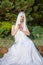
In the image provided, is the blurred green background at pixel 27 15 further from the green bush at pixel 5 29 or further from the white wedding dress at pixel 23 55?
the white wedding dress at pixel 23 55

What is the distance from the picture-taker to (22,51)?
4.07m

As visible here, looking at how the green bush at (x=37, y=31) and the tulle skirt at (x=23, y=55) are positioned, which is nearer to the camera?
the tulle skirt at (x=23, y=55)

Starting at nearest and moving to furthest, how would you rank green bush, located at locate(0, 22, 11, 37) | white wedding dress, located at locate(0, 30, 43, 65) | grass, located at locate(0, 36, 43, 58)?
white wedding dress, located at locate(0, 30, 43, 65)
grass, located at locate(0, 36, 43, 58)
green bush, located at locate(0, 22, 11, 37)

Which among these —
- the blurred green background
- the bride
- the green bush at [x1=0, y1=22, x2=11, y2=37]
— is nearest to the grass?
the blurred green background

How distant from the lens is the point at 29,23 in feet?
17.5

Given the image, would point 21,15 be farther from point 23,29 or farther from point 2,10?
point 2,10

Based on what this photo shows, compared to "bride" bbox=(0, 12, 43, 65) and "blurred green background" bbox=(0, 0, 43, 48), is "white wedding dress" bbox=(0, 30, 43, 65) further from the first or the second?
"blurred green background" bbox=(0, 0, 43, 48)

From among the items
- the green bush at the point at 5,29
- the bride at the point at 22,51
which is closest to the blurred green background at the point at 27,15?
the green bush at the point at 5,29

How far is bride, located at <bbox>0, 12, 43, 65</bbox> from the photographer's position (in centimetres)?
407

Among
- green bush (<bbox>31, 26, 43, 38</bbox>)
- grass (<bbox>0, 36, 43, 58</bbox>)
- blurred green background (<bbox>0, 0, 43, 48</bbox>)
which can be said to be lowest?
grass (<bbox>0, 36, 43, 58</bbox>)

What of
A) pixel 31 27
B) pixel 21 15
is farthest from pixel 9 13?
pixel 21 15

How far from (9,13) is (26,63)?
152 cm

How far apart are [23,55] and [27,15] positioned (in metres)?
1.38

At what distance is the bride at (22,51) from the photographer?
4074 mm
